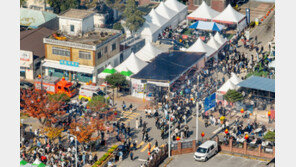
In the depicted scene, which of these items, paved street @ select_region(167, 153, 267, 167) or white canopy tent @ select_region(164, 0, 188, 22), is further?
white canopy tent @ select_region(164, 0, 188, 22)

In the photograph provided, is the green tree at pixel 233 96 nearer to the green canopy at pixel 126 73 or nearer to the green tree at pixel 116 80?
the green tree at pixel 116 80

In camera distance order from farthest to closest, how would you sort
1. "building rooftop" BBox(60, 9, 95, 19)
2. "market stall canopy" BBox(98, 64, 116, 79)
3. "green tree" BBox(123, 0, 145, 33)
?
"green tree" BBox(123, 0, 145, 33) < "building rooftop" BBox(60, 9, 95, 19) < "market stall canopy" BBox(98, 64, 116, 79)

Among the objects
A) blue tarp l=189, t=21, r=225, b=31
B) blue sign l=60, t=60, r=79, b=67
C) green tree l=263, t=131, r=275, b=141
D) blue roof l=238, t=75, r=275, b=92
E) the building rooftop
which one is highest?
the building rooftop

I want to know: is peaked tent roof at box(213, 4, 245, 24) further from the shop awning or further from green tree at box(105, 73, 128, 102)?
green tree at box(105, 73, 128, 102)

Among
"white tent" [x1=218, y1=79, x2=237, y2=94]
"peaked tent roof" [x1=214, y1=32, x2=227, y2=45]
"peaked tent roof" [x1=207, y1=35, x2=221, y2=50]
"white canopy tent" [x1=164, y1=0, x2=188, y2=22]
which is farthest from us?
"white canopy tent" [x1=164, y1=0, x2=188, y2=22]

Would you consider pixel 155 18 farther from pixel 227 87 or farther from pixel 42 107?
pixel 42 107

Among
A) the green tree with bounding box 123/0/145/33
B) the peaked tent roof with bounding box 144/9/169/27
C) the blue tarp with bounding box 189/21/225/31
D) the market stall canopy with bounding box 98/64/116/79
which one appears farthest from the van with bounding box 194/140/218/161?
Result: the peaked tent roof with bounding box 144/9/169/27

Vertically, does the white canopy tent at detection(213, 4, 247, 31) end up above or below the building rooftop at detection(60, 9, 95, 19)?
below

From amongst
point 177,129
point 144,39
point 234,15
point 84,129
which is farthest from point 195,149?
point 234,15
